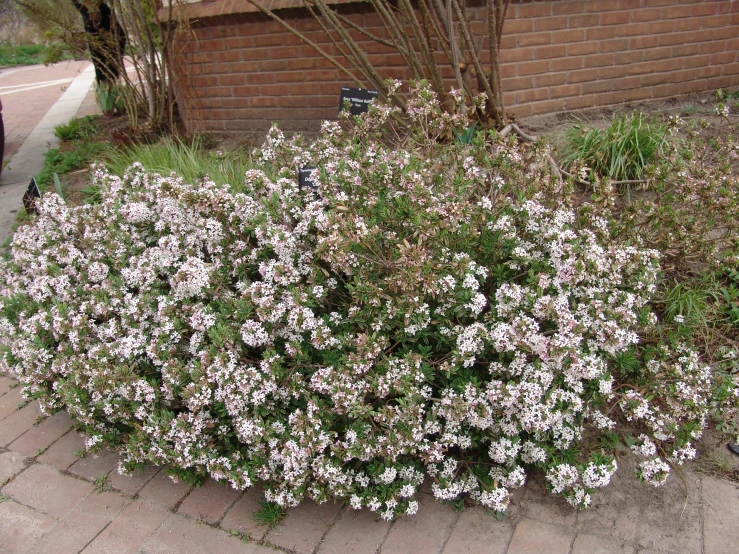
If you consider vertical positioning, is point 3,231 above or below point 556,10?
below

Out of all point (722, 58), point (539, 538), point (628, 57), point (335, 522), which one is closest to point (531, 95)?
point (628, 57)

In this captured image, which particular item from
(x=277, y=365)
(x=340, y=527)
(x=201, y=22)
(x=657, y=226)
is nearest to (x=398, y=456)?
(x=340, y=527)

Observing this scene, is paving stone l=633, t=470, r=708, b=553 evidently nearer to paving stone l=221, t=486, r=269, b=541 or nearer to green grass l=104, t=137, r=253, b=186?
paving stone l=221, t=486, r=269, b=541

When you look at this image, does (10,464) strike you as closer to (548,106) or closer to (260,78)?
(260,78)

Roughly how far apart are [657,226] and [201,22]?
4.87m

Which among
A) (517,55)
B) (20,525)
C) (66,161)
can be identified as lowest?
(20,525)

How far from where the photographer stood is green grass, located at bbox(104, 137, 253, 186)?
444cm

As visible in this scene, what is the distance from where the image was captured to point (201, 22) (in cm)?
602

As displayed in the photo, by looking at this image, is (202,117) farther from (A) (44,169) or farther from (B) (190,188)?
(B) (190,188)

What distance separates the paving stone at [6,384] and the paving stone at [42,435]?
50 cm

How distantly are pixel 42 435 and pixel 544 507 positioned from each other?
8.54ft

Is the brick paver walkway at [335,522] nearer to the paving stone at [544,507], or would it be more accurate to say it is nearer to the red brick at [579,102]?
the paving stone at [544,507]

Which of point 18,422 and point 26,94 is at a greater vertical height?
point 26,94

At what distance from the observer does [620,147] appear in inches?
162
